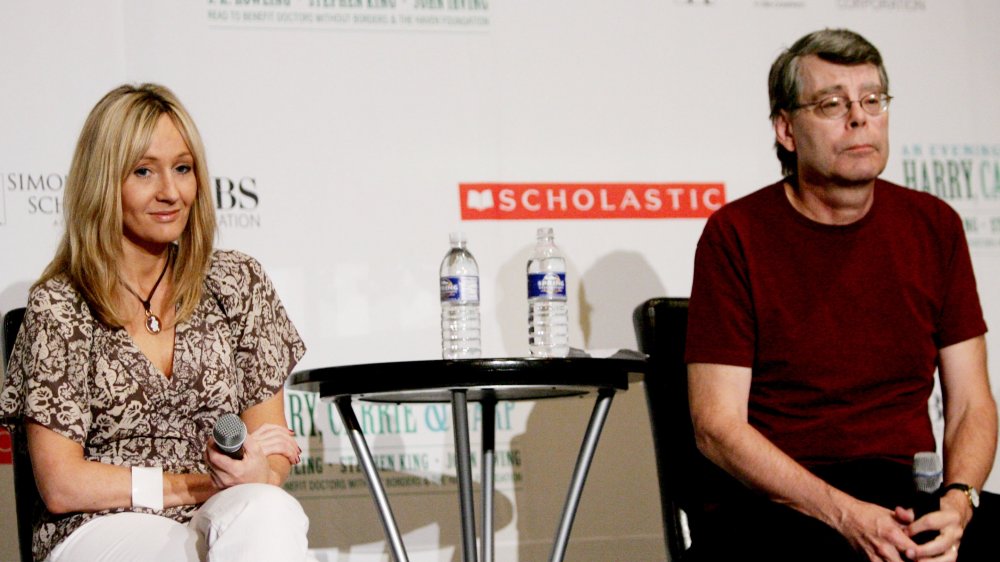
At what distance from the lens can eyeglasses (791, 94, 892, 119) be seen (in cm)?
242

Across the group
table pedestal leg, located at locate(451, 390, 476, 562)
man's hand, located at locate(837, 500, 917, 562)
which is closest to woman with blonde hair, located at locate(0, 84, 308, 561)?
table pedestal leg, located at locate(451, 390, 476, 562)

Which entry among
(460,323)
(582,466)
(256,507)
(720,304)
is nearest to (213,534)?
(256,507)

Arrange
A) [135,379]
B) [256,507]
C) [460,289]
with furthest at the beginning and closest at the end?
[460,289], [135,379], [256,507]

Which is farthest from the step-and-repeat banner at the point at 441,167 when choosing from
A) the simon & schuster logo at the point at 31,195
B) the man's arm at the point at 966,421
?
the man's arm at the point at 966,421

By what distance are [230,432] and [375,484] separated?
0.76 metres

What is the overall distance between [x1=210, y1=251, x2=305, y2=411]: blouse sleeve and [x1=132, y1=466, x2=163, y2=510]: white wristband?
282 millimetres

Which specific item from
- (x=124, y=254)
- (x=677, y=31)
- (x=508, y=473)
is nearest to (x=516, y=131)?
(x=677, y=31)

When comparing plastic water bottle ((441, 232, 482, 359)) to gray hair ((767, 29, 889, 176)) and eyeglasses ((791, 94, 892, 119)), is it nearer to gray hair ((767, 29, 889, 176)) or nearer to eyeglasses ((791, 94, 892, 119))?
gray hair ((767, 29, 889, 176))

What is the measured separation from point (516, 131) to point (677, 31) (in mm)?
659

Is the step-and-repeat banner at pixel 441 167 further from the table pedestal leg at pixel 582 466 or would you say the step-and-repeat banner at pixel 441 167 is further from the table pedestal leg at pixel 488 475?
the table pedestal leg at pixel 582 466

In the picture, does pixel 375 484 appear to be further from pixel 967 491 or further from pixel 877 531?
pixel 967 491

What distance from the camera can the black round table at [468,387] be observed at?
233cm

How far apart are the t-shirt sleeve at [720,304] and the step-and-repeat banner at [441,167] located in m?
1.18

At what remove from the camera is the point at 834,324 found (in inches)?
92.7
